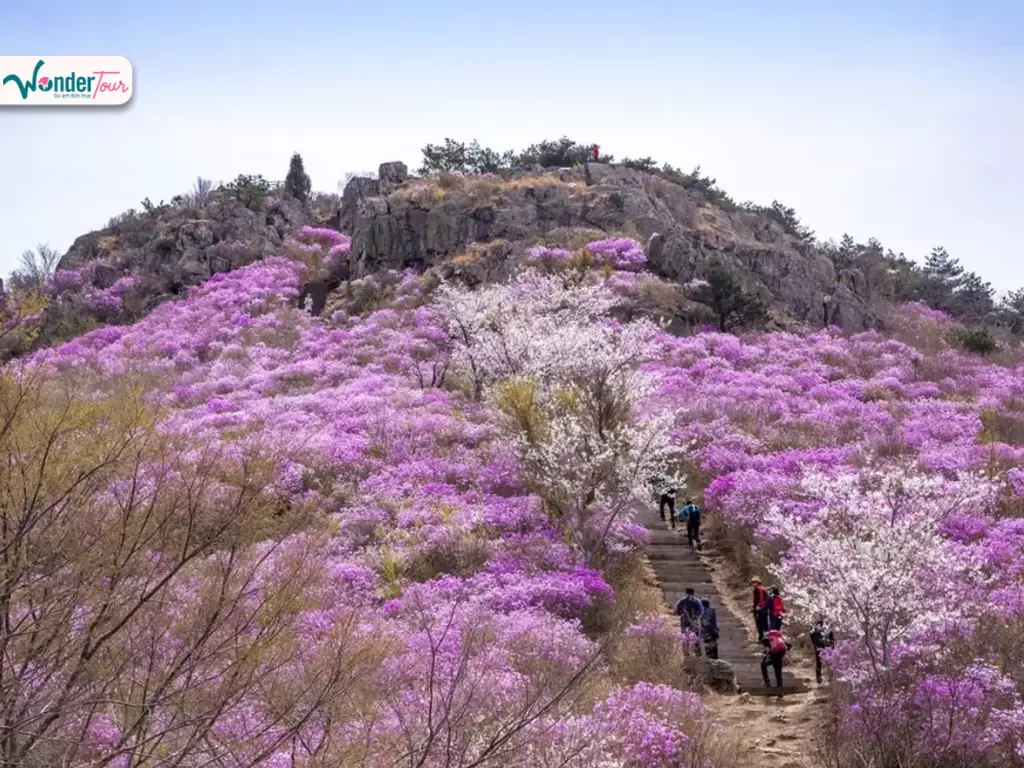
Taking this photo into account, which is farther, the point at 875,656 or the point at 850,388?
the point at 850,388

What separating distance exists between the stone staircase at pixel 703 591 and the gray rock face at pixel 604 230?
22.9 metres

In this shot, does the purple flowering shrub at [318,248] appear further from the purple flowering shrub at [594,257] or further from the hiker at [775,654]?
the hiker at [775,654]

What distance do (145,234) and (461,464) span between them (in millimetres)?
41254

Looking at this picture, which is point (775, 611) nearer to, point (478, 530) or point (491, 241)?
point (478, 530)

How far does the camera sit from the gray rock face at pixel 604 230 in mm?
45719

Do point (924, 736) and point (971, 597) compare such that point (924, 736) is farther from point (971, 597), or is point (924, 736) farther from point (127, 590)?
point (127, 590)

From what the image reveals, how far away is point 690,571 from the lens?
69.4 feet

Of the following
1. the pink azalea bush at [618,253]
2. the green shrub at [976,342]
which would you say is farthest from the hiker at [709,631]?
the pink azalea bush at [618,253]

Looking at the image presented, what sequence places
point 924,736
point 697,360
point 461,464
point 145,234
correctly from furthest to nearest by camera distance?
point 145,234, point 697,360, point 461,464, point 924,736

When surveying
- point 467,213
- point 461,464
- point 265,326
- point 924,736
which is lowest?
point 924,736

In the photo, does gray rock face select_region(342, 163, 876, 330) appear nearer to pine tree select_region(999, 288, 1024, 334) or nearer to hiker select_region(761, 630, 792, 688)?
pine tree select_region(999, 288, 1024, 334)

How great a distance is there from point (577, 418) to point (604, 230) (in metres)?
30.4

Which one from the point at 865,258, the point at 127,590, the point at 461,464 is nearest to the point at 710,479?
the point at 461,464

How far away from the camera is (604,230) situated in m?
50.4
